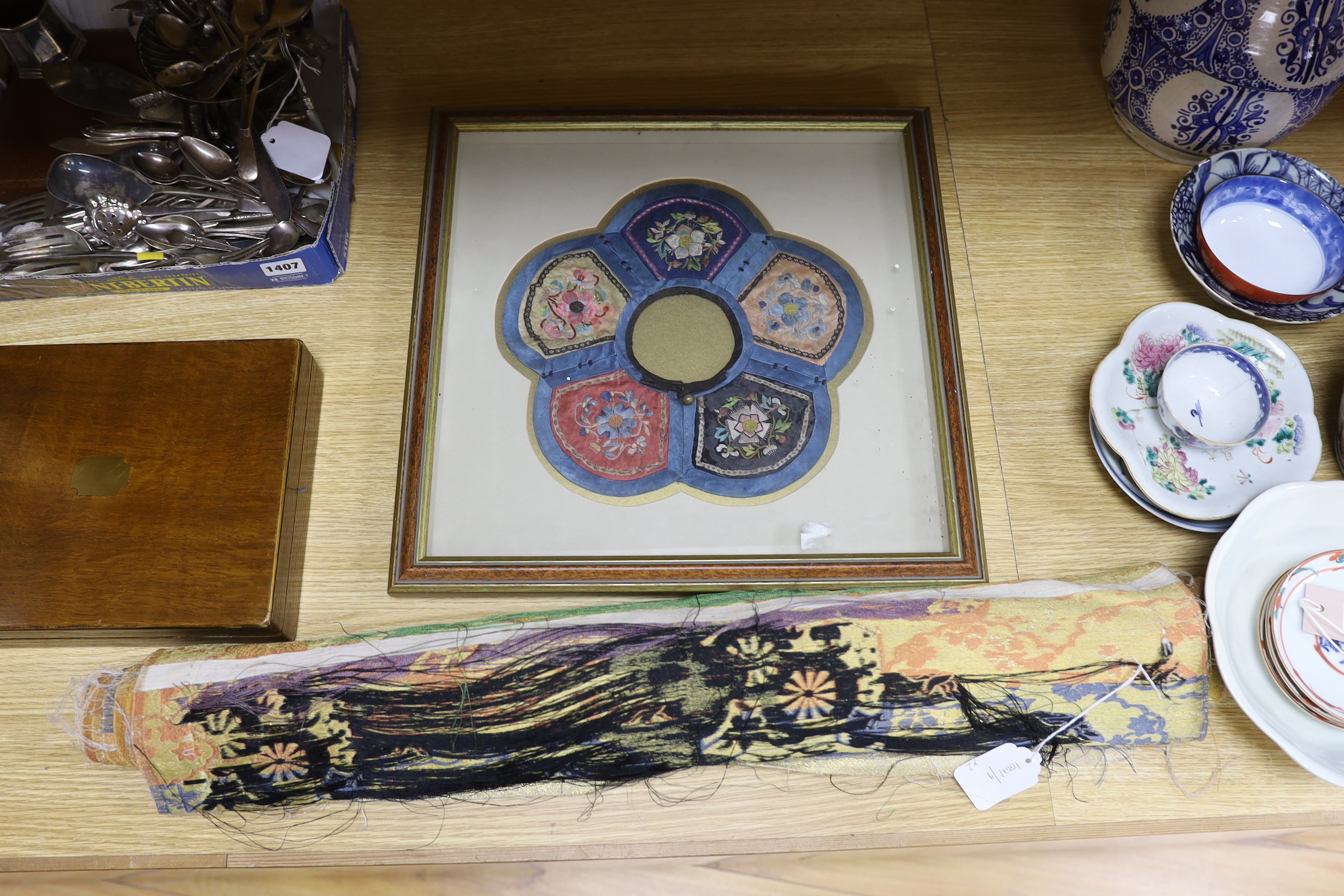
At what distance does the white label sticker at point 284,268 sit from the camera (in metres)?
0.90

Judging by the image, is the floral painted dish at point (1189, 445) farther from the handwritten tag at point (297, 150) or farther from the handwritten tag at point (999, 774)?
the handwritten tag at point (297, 150)

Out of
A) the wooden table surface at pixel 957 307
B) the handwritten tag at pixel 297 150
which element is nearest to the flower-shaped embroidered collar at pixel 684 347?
the wooden table surface at pixel 957 307

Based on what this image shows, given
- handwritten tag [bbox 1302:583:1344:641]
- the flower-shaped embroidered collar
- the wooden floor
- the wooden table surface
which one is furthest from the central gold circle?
handwritten tag [bbox 1302:583:1344:641]

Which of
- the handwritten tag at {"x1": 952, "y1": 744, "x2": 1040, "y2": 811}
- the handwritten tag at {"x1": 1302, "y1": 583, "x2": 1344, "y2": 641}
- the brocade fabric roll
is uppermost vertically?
the handwritten tag at {"x1": 1302, "y1": 583, "x2": 1344, "y2": 641}

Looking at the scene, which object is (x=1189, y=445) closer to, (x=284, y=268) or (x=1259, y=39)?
(x=1259, y=39)

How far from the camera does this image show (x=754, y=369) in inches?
35.5

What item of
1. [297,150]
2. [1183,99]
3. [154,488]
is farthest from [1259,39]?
[154,488]

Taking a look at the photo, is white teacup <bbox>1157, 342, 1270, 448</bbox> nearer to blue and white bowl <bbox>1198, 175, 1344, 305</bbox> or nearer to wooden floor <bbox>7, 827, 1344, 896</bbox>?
blue and white bowl <bbox>1198, 175, 1344, 305</bbox>

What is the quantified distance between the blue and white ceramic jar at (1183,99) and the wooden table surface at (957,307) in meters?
0.05

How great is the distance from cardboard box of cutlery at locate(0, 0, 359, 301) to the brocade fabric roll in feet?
1.32

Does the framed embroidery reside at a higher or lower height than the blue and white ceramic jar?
lower

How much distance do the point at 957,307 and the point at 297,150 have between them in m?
0.75

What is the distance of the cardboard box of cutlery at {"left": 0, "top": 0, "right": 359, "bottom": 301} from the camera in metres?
0.89

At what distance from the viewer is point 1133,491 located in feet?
2.82
